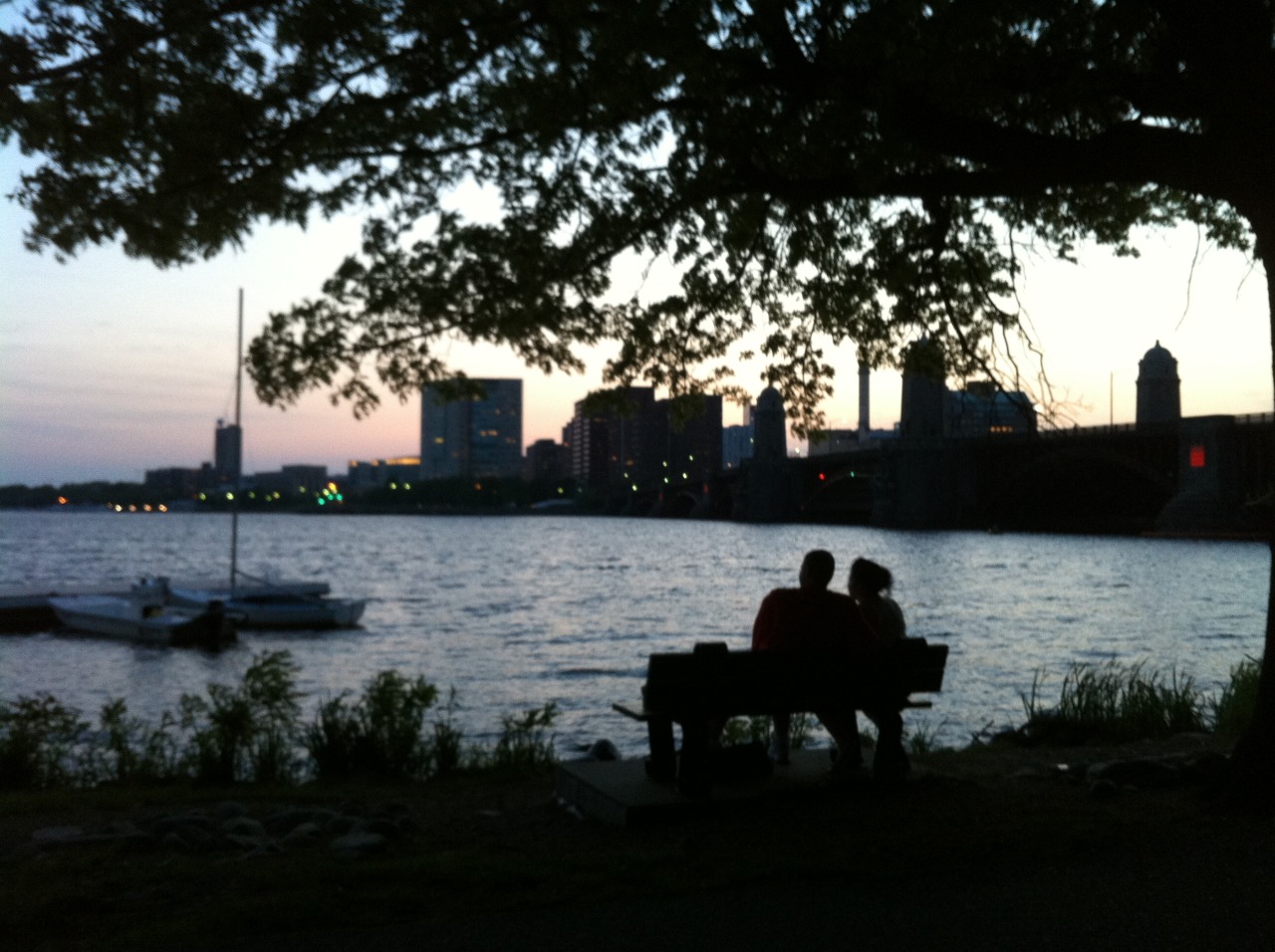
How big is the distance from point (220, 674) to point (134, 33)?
93.4ft

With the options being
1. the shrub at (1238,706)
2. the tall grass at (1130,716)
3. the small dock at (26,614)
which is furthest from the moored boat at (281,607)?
the shrub at (1238,706)

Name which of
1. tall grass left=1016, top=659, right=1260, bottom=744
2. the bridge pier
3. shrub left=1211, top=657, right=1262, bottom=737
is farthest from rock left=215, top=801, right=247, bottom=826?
the bridge pier

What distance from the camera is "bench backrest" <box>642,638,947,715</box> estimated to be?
7199 mm

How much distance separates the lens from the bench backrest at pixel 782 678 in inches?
283

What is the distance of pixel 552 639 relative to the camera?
3688 centimetres

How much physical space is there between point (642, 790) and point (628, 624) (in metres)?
34.0

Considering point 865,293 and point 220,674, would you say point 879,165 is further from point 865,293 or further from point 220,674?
point 220,674

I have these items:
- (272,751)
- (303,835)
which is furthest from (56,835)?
(272,751)

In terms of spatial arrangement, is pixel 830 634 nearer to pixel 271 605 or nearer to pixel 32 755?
pixel 32 755

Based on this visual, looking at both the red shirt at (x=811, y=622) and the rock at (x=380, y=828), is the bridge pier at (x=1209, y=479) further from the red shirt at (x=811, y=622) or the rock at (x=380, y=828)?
the rock at (x=380, y=828)

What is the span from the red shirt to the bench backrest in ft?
0.59

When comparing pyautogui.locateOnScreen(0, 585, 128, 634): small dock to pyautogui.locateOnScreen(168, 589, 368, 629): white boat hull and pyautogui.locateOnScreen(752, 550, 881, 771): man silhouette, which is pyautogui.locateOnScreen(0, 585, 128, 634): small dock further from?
pyautogui.locateOnScreen(752, 550, 881, 771): man silhouette

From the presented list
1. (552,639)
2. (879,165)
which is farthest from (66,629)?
(879,165)

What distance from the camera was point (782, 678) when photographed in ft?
24.4
